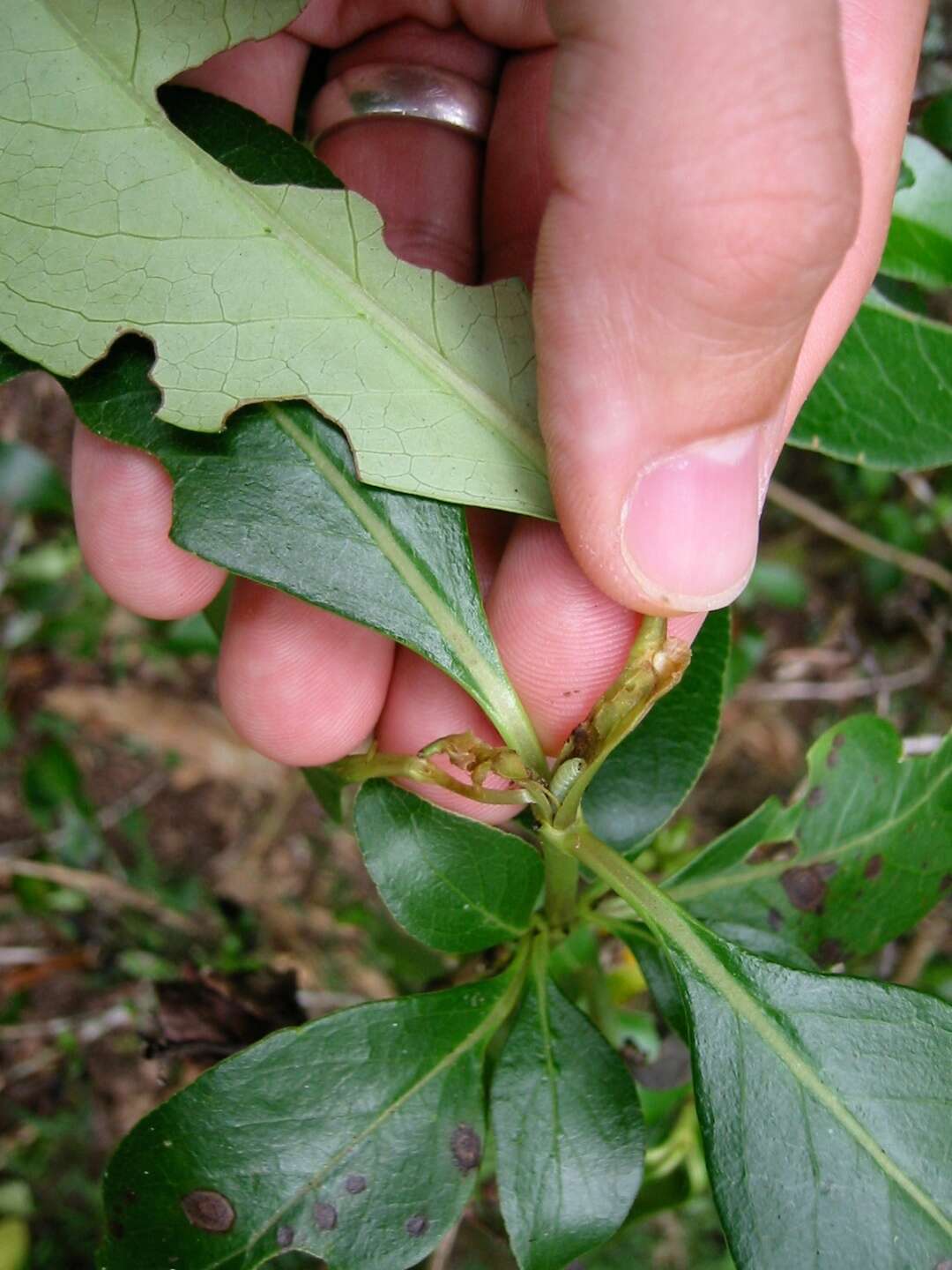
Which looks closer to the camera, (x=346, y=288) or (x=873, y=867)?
(x=346, y=288)

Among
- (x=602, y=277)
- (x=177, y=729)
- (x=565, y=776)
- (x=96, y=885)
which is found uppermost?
(x=602, y=277)

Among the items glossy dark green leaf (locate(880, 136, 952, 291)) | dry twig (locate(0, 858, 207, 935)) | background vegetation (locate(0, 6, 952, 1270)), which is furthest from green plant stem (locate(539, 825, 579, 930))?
dry twig (locate(0, 858, 207, 935))

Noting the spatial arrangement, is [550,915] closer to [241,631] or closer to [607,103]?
[241,631]

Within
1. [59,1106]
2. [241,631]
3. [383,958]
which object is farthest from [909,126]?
[59,1106]

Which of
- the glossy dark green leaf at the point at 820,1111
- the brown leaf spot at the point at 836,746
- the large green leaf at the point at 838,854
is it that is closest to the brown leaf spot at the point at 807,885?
the large green leaf at the point at 838,854

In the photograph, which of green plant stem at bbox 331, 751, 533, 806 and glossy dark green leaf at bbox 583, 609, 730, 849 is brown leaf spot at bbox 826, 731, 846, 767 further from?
green plant stem at bbox 331, 751, 533, 806

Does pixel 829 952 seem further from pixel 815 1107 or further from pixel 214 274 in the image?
pixel 214 274

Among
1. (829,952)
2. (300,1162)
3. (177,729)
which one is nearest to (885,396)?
(829,952)

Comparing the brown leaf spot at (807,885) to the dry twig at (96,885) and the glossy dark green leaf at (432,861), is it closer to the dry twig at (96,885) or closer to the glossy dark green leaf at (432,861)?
the glossy dark green leaf at (432,861)
